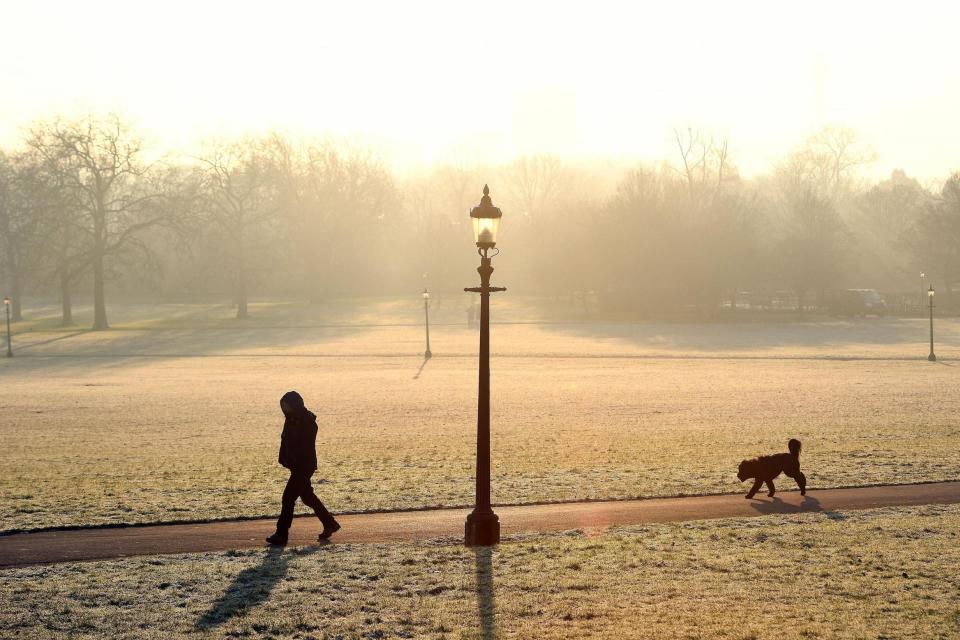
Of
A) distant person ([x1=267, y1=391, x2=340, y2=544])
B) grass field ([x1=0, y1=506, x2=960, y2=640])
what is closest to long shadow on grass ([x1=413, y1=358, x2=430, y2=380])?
distant person ([x1=267, y1=391, x2=340, y2=544])

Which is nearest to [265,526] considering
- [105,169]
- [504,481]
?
[504,481]

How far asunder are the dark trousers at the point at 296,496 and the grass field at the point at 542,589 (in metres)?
0.48

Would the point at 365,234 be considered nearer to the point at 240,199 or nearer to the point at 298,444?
the point at 240,199

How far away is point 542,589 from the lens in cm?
1023

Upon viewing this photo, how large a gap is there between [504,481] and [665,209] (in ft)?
235

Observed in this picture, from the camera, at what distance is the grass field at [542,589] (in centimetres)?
906

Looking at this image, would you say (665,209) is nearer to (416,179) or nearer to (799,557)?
(416,179)

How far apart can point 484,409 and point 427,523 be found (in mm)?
1884

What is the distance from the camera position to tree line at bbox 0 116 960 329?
7212 cm

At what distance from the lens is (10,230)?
263 feet

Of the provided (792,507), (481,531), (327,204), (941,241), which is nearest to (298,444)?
(481,531)

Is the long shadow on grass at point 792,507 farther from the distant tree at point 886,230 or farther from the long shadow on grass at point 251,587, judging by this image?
the distant tree at point 886,230

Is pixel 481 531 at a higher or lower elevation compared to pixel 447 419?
higher

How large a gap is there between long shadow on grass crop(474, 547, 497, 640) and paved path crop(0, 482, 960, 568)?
1.14 metres
